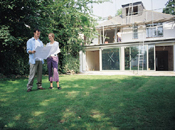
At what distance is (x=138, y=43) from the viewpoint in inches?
520

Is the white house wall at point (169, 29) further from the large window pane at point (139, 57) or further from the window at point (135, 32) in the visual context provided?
the large window pane at point (139, 57)

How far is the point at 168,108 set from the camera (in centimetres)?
227

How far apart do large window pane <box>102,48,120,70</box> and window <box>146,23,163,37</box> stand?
431cm

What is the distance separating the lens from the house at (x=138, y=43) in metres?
13.0

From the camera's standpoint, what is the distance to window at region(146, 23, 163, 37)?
14.6 meters

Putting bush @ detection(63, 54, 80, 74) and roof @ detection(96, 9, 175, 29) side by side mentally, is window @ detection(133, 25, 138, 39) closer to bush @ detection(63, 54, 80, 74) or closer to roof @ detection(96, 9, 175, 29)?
roof @ detection(96, 9, 175, 29)

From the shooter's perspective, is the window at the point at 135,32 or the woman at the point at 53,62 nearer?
the woman at the point at 53,62

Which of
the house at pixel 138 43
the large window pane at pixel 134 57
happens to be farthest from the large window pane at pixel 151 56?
the large window pane at pixel 134 57

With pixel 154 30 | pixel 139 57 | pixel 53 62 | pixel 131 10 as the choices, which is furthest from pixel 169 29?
pixel 53 62

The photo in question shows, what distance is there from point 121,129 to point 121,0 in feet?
64.9

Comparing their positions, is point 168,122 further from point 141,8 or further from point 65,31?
point 141,8

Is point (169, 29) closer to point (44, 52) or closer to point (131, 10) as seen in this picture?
point (131, 10)

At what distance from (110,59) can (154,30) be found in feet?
19.2

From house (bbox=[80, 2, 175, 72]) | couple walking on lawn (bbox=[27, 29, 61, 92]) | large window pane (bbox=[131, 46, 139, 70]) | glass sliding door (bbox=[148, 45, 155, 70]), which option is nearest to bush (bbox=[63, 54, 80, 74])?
house (bbox=[80, 2, 175, 72])
